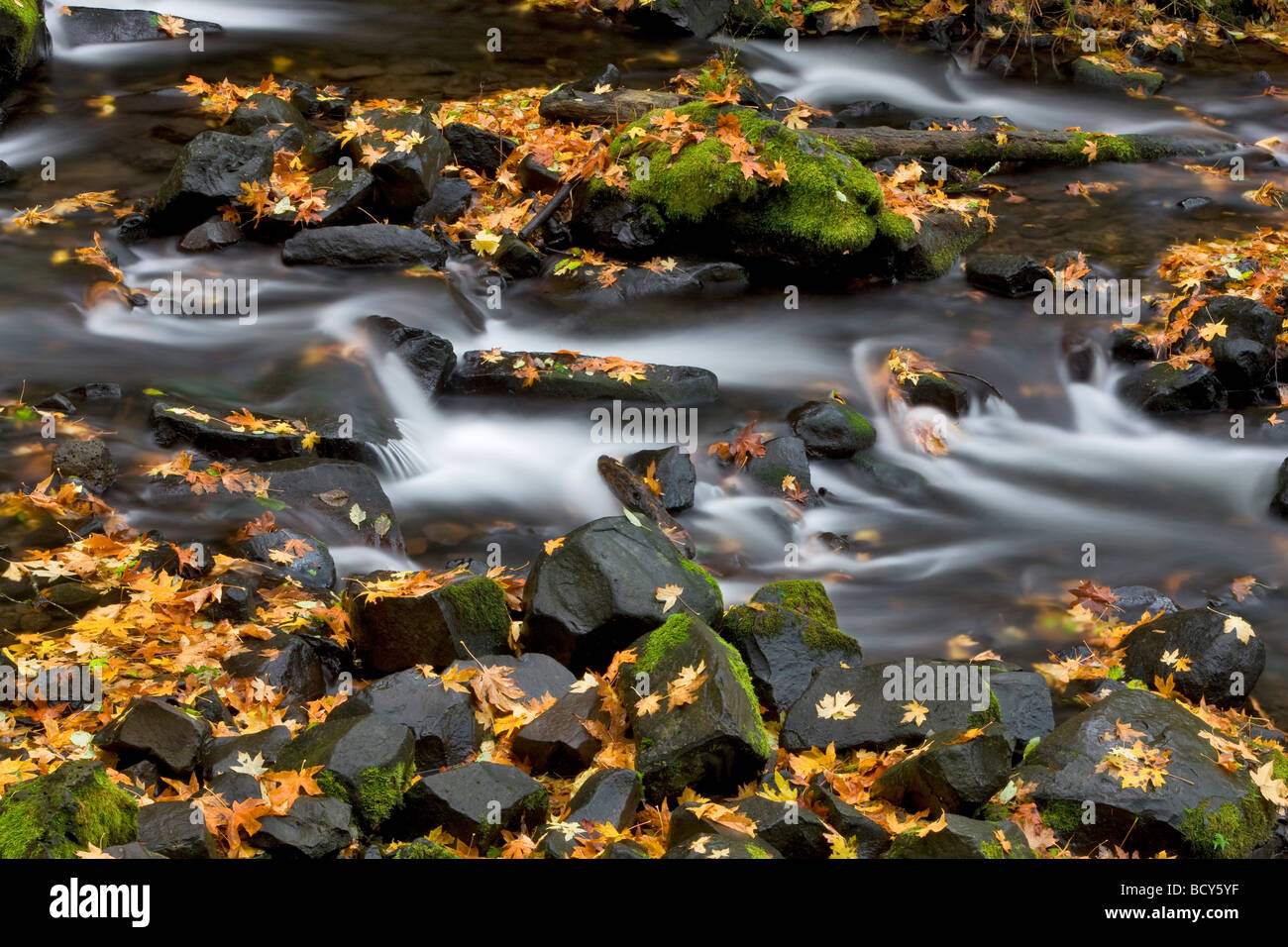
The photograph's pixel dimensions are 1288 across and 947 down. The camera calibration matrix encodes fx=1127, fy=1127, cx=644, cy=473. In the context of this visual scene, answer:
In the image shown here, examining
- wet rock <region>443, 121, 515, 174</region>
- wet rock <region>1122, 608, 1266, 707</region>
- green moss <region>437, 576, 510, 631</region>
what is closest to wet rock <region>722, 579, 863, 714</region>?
green moss <region>437, 576, 510, 631</region>

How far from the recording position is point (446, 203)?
1060 cm

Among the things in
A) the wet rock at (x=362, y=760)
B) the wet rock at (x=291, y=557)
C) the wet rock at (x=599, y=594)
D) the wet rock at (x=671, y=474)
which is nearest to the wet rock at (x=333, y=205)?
the wet rock at (x=671, y=474)

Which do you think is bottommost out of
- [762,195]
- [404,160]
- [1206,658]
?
[1206,658]

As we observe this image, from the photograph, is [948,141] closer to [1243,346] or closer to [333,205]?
[1243,346]

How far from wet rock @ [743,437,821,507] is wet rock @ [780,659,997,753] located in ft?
8.25

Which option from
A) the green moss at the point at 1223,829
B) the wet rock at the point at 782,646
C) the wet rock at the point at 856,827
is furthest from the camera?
the wet rock at the point at 782,646

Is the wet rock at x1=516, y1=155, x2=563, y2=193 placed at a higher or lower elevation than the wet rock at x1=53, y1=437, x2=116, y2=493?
higher

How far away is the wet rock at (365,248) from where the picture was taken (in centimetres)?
973

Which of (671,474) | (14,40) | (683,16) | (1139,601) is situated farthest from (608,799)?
(683,16)

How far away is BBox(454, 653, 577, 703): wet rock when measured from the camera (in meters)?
5.12

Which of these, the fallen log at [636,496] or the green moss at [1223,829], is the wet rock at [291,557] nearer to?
the fallen log at [636,496]

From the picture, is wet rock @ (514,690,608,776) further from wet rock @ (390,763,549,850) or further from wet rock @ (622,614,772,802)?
wet rock @ (390,763,549,850)

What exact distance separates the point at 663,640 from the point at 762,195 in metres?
5.96

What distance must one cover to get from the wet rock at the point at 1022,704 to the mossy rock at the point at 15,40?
12.0 m
